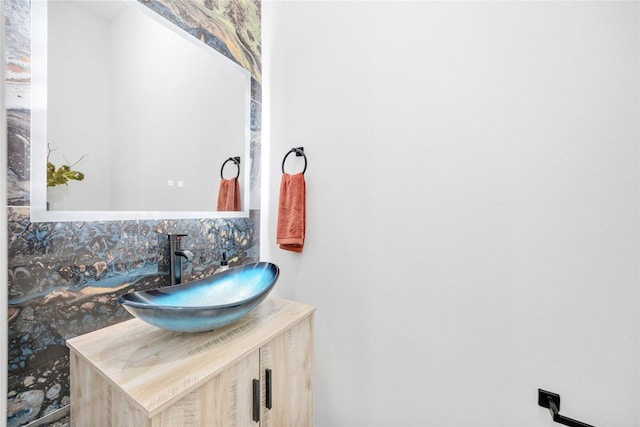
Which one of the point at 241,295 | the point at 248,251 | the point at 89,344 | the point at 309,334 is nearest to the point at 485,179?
the point at 309,334

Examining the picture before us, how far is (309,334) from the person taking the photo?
106cm

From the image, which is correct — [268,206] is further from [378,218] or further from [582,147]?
[582,147]

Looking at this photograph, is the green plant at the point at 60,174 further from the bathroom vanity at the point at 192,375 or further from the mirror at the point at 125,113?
the bathroom vanity at the point at 192,375

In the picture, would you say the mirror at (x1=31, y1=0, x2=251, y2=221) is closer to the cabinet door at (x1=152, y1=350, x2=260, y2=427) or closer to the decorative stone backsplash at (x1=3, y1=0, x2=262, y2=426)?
the decorative stone backsplash at (x1=3, y1=0, x2=262, y2=426)

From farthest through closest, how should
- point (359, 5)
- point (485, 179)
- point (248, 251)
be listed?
point (248, 251), point (359, 5), point (485, 179)

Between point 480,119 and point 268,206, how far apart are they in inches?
43.9

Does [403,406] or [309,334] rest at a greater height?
[309,334]

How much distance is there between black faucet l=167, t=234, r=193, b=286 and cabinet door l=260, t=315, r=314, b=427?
464mm

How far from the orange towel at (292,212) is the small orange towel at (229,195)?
0.24 meters

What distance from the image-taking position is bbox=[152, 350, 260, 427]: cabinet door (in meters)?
0.57

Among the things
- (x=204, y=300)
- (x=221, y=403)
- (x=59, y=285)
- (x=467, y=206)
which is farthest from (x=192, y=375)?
(x=467, y=206)

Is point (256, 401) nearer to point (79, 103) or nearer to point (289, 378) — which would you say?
point (289, 378)

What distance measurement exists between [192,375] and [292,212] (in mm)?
829

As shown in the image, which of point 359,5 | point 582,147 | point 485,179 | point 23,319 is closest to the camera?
point 23,319
